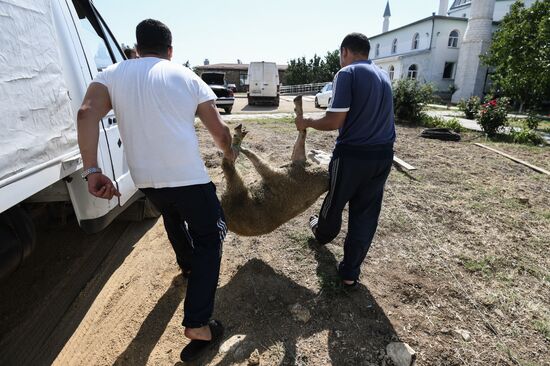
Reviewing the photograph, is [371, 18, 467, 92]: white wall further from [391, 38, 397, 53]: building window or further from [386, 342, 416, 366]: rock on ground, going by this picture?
[386, 342, 416, 366]: rock on ground

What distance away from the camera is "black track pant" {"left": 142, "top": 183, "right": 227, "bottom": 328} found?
206cm

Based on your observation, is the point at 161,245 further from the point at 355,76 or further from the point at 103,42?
the point at 355,76

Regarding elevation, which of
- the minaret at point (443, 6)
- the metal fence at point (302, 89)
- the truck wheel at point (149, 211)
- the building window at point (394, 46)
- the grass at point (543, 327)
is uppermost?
the minaret at point (443, 6)

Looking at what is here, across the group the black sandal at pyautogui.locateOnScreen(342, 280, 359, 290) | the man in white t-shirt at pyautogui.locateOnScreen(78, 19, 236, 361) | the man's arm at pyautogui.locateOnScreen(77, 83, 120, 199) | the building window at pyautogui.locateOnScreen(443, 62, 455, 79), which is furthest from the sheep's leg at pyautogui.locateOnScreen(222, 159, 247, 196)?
the building window at pyautogui.locateOnScreen(443, 62, 455, 79)

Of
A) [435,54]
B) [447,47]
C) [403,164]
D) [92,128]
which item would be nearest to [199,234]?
[92,128]

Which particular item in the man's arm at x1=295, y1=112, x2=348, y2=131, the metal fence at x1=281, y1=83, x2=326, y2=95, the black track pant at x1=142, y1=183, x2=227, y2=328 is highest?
the man's arm at x1=295, y1=112, x2=348, y2=131

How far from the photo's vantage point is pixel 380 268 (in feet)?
10.7

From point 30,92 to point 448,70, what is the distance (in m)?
33.9

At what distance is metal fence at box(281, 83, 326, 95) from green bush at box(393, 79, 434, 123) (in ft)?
81.1

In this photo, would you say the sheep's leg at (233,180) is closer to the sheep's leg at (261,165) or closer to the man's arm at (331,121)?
the sheep's leg at (261,165)

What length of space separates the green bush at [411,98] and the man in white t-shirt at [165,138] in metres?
11.9

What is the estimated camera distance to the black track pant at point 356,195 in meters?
2.58

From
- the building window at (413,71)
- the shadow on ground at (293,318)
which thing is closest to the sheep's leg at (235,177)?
the shadow on ground at (293,318)

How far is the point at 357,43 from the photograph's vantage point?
259 centimetres
